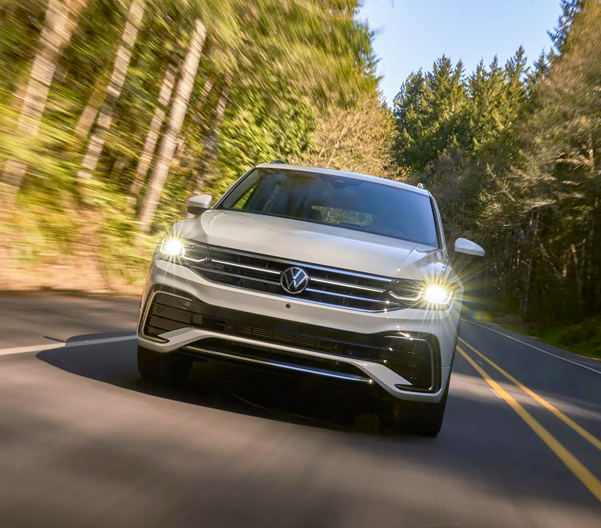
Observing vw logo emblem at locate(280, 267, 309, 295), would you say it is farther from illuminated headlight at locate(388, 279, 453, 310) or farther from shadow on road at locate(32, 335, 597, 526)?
shadow on road at locate(32, 335, 597, 526)

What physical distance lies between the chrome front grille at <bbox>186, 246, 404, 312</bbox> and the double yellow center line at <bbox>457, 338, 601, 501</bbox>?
1.64m

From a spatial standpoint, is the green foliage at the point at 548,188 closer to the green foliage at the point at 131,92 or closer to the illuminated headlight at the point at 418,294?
the green foliage at the point at 131,92

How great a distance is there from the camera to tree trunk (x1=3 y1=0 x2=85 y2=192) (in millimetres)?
12469

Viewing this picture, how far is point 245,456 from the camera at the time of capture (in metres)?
4.25

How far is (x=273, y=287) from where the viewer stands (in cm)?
493

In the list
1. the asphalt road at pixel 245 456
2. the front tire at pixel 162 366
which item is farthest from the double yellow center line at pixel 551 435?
the front tire at pixel 162 366

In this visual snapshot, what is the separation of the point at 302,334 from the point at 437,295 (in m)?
0.94

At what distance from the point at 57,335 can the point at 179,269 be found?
2772 millimetres

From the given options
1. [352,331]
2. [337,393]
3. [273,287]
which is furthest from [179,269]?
[337,393]

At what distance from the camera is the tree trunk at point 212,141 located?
20.1 m

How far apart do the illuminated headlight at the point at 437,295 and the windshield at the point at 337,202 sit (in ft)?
3.22

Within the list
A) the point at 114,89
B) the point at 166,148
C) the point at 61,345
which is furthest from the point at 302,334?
the point at 166,148

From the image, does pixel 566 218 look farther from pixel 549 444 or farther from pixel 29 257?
pixel 549 444

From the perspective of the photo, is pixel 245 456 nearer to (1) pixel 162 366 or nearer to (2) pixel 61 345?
(1) pixel 162 366
